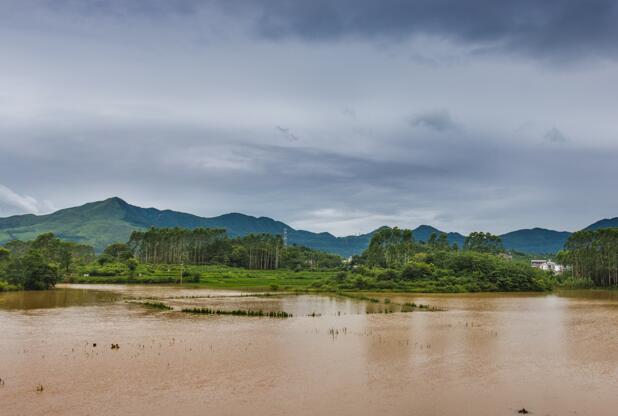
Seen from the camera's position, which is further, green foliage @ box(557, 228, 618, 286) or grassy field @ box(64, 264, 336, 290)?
green foliage @ box(557, 228, 618, 286)

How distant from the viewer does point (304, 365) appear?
16266 mm

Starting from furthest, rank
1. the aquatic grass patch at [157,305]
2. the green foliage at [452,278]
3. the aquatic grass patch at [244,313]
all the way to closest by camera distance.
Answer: the green foliage at [452,278], the aquatic grass patch at [157,305], the aquatic grass patch at [244,313]

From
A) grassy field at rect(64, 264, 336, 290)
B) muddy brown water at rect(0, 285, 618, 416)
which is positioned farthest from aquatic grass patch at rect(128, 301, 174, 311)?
grassy field at rect(64, 264, 336, 290)

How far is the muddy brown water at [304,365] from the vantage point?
12078mm

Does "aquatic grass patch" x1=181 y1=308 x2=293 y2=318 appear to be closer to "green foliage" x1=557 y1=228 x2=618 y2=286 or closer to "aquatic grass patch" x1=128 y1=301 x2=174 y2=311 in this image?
"aquatic grass patch" x1=128 y1=301 x2=174 y2=311

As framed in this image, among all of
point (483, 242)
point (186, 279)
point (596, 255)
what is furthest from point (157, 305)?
point (483, 242)

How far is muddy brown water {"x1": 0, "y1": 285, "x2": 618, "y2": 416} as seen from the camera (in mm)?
12078

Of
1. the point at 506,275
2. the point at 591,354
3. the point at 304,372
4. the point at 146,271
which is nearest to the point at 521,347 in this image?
the point at 591,354

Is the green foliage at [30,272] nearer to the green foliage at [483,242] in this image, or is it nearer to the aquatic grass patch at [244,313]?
the aquatic grass patch at [244,313]

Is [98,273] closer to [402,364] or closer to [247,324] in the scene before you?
[247,324]

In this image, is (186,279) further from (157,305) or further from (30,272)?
(157,305)

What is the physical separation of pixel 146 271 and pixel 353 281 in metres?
32.4

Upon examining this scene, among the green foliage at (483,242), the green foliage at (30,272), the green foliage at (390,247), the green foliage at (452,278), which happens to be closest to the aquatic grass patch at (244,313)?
the green foliage at (30,272)

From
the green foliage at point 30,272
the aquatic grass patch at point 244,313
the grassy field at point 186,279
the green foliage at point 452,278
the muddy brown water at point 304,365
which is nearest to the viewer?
the muddy brown water at point 304,365
